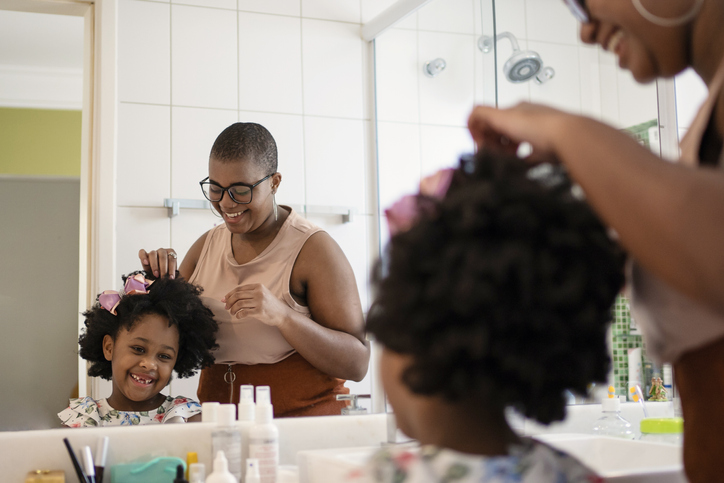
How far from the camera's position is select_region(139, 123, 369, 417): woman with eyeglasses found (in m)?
1.32

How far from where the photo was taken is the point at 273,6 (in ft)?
4.86

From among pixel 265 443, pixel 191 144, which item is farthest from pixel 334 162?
pixel 265 443

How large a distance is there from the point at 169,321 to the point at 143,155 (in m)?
0.35

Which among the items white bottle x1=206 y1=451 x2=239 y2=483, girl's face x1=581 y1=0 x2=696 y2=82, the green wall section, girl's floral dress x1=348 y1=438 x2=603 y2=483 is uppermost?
the green wall section

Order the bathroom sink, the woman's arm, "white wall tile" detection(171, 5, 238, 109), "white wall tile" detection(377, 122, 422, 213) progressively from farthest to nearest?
"white wall tile" detection(377, 122, 422, 213)
"white wall tile" detection(171, 5, 238, 109)
the bathroom sink
the woman's arm

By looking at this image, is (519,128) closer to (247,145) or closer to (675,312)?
(675,312)

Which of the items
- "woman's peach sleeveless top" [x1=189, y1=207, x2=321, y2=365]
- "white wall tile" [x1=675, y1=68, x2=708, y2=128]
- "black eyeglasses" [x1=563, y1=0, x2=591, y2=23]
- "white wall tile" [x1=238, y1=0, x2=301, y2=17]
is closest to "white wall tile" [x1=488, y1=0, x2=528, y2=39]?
"white wall tile" [x1=675, y1=68, x2=708, y2=128]

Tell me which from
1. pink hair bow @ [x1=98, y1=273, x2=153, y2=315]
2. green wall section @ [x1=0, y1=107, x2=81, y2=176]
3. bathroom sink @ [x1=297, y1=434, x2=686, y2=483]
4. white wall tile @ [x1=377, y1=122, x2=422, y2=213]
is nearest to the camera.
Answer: bathroom sink @ [x1=297, y1=434, x2=686, y2=483]

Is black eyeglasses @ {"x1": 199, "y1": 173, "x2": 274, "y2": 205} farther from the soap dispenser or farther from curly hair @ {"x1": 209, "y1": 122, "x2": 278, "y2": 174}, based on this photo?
the soap dispenser

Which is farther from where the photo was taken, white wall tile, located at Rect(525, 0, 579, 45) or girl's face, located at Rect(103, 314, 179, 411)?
white wall tile, located at Rect(525, 0, 579, 45)

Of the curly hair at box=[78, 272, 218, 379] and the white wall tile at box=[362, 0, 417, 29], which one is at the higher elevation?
the white wall tile at box=[362, 0, 417, 29]

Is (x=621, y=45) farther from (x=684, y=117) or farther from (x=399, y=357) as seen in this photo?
(x=684, y=117)

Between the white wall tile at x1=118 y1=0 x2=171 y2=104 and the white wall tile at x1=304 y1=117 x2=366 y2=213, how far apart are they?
0.33 meters

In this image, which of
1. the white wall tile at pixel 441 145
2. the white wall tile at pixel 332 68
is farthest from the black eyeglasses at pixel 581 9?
the white wall tile at pixel 332 68
